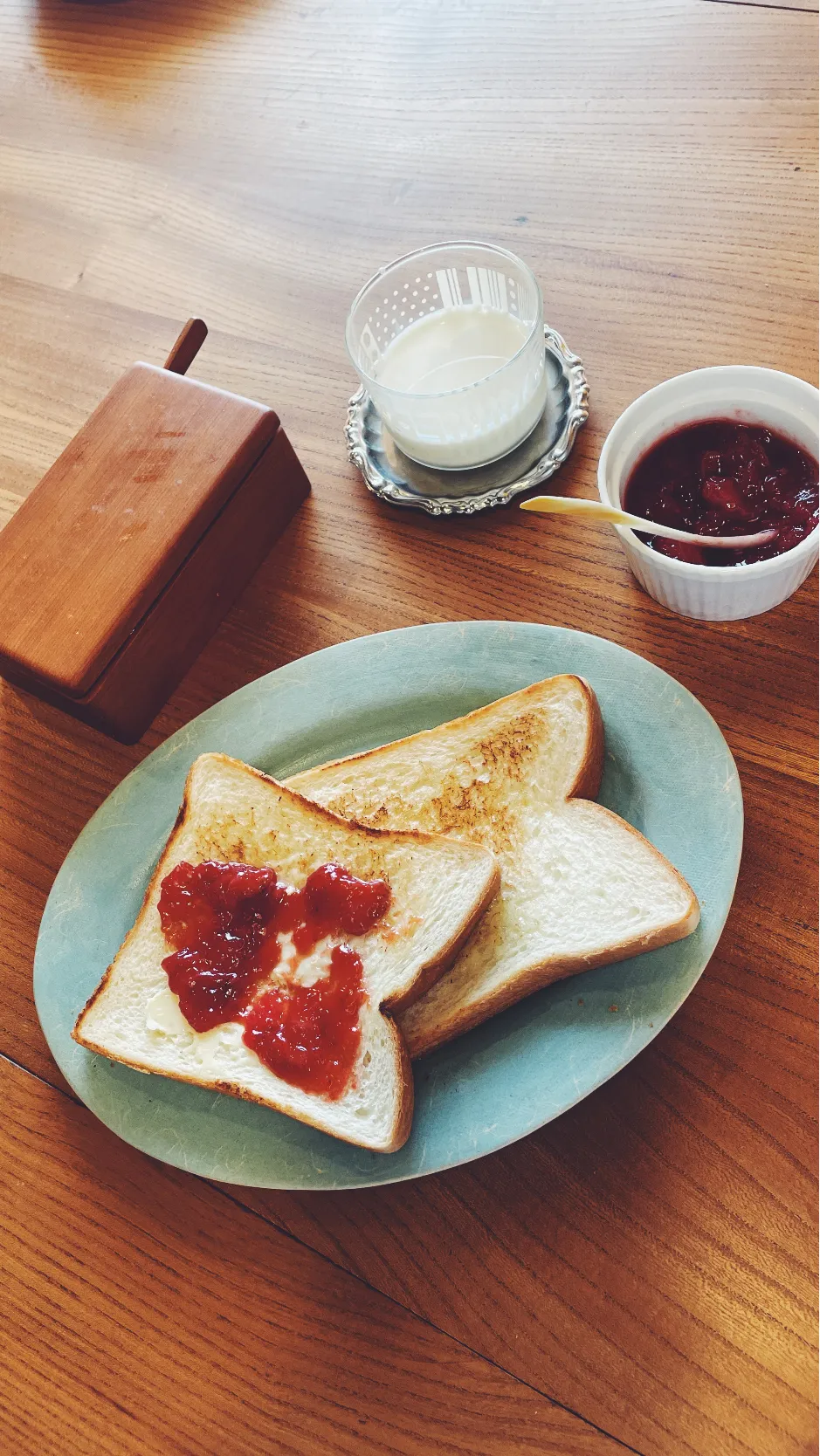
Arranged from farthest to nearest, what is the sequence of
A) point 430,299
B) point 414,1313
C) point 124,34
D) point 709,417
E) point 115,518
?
point 124,34
point 430,299
point 115,518
point 709,417
point 414,1313

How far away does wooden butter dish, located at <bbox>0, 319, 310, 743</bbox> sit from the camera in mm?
1315

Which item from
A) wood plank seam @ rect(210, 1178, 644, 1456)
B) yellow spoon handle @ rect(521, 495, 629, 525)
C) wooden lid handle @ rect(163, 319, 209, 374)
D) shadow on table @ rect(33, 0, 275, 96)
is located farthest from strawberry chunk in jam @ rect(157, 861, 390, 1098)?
shadow on table @ rect(33, 0, 275, 96)

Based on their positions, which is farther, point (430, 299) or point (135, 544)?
point (430, 299)

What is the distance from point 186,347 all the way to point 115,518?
31 centimetres

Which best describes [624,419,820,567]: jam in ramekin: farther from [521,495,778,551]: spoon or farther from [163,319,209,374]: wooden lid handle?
[163,319,209,374]: wooden lid handle

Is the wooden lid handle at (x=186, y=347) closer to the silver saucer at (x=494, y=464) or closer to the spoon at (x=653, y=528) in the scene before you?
the silver saucer at (x=494, y=464)

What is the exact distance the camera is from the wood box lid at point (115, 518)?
1.31 meters

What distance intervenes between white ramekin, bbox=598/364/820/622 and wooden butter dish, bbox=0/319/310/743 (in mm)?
481

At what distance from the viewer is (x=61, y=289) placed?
186 centimetres

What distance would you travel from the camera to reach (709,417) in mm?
1261

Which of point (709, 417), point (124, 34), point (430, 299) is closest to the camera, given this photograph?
point (709, 417)

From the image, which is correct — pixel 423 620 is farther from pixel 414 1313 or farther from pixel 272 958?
pixel 414 1313

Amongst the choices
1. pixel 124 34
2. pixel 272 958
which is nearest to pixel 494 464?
pixel 272 958

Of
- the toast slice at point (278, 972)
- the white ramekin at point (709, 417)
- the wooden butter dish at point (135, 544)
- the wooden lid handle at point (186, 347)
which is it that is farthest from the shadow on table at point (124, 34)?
the toast slice at point (278, 972)
